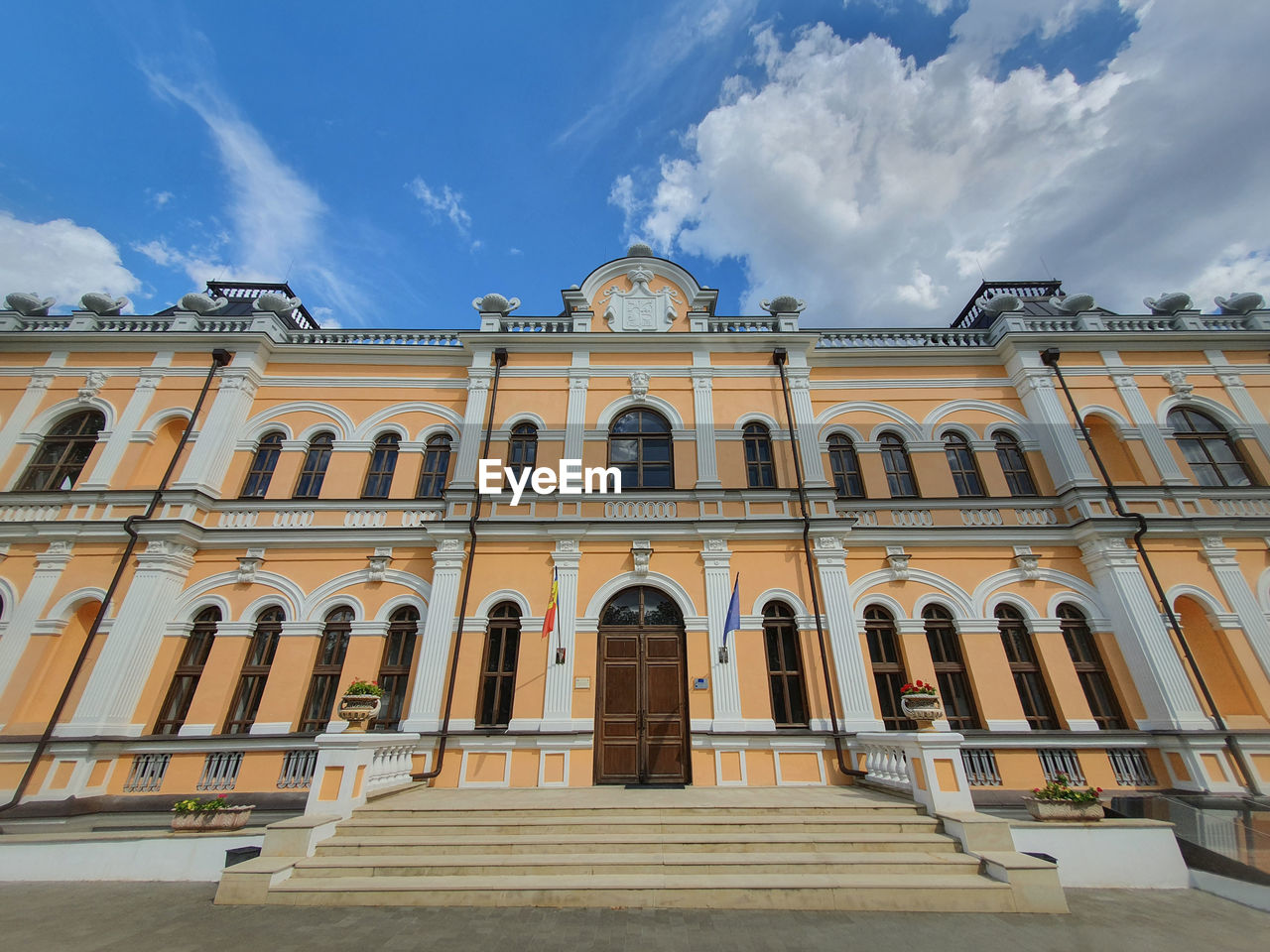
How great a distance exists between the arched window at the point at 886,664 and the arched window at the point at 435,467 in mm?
10257

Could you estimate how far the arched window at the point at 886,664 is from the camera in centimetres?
1058

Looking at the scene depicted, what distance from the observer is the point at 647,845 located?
6.71 metres

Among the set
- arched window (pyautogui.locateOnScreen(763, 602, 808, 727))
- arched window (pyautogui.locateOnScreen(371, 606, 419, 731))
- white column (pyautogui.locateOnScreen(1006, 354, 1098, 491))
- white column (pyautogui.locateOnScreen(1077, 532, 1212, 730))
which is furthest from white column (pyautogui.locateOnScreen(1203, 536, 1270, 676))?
arched window (pyautogui.locateOnScreen(371, 606, 419, 731))

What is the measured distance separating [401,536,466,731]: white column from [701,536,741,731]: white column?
5.32 meters

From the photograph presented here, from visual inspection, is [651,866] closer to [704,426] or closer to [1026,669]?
[704,426]

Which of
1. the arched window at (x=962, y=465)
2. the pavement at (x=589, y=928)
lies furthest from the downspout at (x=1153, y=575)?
the pavement at (x=589, y=928)

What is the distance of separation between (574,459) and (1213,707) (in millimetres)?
13738

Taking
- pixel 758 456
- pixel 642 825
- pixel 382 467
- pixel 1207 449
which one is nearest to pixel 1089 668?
pixel 1207 449

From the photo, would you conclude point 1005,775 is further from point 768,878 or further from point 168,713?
point 168,713

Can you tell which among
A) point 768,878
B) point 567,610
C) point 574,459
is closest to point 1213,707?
point 768,878

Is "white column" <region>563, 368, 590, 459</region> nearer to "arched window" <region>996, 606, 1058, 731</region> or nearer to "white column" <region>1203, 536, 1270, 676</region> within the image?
"arched window" <region>996, 606, 1058, 731</region>

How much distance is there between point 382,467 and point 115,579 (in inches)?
220

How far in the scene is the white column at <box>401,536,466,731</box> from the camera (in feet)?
33.1

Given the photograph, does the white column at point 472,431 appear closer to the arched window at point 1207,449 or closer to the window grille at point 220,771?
the window grille at point 220,771
